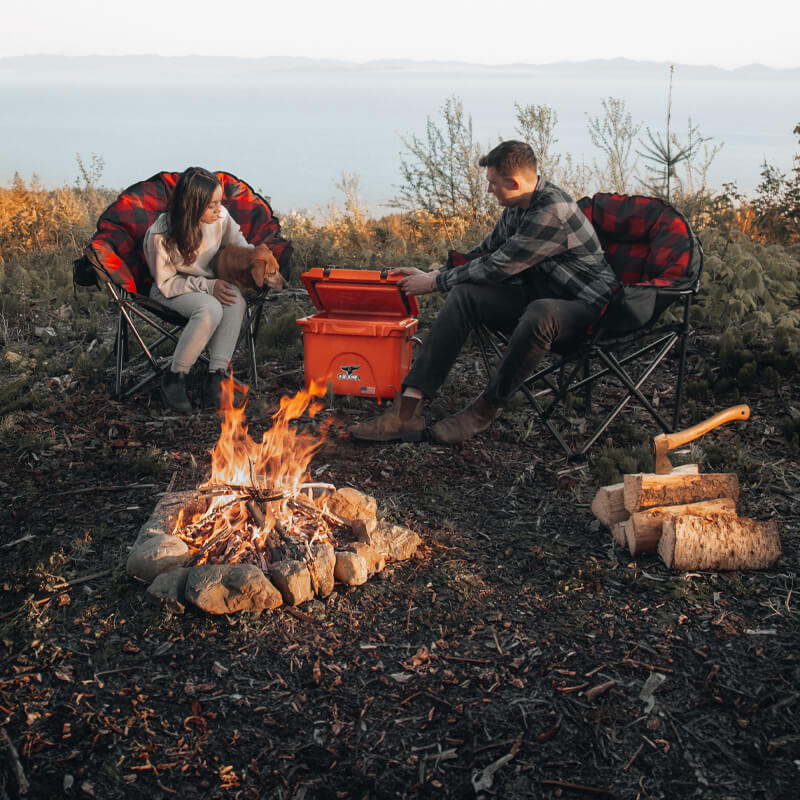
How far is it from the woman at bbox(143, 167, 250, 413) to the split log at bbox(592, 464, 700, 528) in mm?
1945

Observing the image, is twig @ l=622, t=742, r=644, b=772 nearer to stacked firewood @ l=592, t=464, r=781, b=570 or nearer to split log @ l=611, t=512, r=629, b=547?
stacked firewood @ l=592, t=464, r=781, b=570

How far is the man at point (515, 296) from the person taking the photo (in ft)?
10.9

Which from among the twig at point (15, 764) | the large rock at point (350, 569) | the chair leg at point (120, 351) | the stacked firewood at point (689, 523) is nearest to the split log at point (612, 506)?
the stacked firewood at point (689, 523)

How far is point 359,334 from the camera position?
387 centimetres

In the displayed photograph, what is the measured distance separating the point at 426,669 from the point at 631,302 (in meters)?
1.83

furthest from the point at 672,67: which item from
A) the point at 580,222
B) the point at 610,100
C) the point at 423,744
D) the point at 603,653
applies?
the point at 423,744

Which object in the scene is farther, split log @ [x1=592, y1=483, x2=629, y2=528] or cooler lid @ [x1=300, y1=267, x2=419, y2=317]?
cooler lid @ [x1=300, y1=267, x2=419, y2=317]

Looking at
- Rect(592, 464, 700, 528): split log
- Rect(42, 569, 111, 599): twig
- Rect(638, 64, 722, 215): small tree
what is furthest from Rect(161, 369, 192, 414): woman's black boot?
Rect(638, 64, 722, 215): small tree

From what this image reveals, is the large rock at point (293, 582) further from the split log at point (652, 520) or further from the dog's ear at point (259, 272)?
the dog's ear at point (259, 272)

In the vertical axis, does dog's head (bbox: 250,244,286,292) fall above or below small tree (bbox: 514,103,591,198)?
below

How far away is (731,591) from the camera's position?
2.35 metres

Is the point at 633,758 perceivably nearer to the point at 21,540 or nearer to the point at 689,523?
the point at 689,523

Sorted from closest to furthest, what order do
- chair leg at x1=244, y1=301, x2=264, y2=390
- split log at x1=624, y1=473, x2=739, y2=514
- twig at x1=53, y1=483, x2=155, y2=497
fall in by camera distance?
1. split log at x1=624, y1=473, x2=739, y2=514
2. twig at x1=53, y1=483, x2=155, y2=497
3. chair leg at x1=244, y1=301, x2=264, y2=390

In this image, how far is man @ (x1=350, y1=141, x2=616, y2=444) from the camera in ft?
10.9
